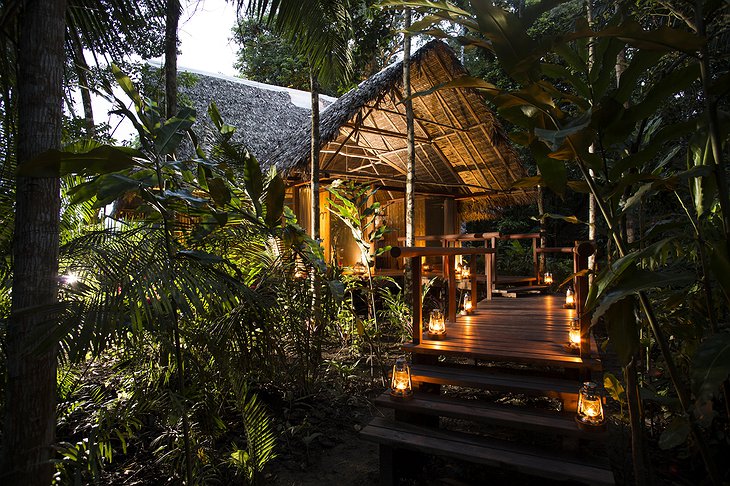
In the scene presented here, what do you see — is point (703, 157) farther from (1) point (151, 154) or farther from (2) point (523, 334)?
(2) point (523, 334)

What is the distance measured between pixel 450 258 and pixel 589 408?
1.71m

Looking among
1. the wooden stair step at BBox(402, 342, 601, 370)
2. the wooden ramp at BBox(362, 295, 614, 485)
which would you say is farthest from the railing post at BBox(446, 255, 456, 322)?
the wooden stair step at BBox(402, 342, 601, 370)

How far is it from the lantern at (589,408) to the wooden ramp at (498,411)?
5 cm

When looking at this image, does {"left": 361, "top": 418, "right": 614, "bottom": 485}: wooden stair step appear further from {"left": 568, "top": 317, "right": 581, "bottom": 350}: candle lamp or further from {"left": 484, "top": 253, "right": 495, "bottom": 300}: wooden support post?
{"left": 484, "top": 253, "right": 495, "bottom": 300}: wooden support post

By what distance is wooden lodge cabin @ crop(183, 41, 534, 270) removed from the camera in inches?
272

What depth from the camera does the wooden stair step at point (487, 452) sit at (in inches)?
80.7

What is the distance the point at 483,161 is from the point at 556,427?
289 inches

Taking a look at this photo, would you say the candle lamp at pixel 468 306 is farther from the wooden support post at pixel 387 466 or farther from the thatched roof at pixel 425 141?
the thatched roof at pixel 425 141

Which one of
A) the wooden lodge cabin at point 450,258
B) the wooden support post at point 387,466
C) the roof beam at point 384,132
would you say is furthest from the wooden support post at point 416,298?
the roof beam at point 384,132

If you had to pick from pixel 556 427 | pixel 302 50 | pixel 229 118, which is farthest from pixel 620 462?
pixel 229 118

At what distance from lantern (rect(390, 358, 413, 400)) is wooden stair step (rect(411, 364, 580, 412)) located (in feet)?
0.69

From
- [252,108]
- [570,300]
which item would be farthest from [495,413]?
[252,108]

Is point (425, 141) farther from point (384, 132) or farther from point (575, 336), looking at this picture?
point (575, 336)

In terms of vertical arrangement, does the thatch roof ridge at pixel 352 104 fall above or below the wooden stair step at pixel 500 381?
above
